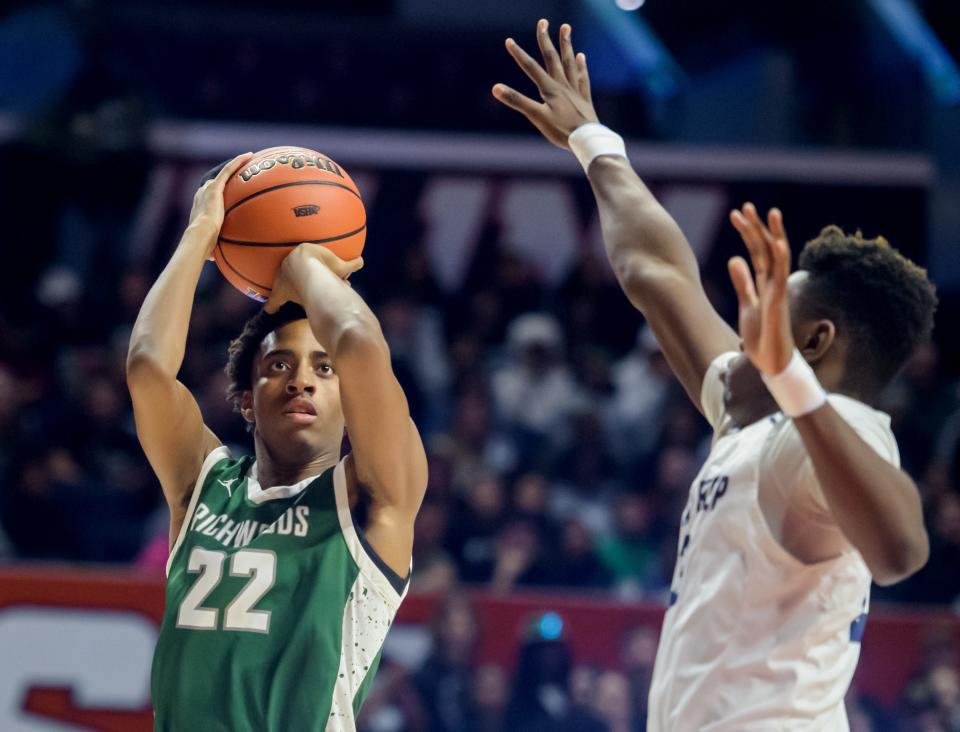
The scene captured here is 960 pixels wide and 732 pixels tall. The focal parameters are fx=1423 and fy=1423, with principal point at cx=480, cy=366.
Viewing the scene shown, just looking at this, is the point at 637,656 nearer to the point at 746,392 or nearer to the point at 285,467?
the point at 285,467

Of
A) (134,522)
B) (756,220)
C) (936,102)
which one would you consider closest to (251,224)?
(756,220)

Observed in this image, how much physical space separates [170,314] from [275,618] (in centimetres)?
76

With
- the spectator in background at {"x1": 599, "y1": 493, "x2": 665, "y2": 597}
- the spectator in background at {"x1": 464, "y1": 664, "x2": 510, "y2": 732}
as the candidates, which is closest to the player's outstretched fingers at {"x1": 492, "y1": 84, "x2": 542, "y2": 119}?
the spectator in background at {"x1": 464, "y1": 664, "x2": 510, "y2": 732}

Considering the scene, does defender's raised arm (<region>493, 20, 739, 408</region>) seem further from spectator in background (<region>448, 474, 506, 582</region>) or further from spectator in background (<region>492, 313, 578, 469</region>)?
spectator in background (<region>492, 313, 578, 469</region>)

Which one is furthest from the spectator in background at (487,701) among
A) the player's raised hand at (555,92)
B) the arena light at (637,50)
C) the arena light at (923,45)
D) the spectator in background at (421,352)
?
the arena light at (637,50)

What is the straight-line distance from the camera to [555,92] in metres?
3.67

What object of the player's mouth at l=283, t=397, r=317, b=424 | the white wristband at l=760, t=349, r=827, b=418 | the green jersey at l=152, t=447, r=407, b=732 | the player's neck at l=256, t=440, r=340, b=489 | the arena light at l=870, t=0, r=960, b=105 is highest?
the arena light at l=870, t=0, r=960, b=105

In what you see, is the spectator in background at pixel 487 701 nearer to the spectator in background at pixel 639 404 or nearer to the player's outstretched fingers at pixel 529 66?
the spectator in background at pixel 639 404

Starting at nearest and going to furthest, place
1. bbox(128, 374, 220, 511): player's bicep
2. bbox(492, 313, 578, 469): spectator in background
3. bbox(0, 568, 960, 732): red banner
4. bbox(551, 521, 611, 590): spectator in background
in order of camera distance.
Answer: bbox(128, 374, 220, 511): player's bicep < bbox(0, 568, 960, 732): red banner < bbox(551, 521, 611, 590): spectator in background < bbox(492, 313, 578, 469): spectator in background

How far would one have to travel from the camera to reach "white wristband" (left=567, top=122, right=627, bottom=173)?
3.52m

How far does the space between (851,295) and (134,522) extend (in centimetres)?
572

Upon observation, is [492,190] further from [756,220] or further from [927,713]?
[756,220]

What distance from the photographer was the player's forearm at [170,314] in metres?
3.23

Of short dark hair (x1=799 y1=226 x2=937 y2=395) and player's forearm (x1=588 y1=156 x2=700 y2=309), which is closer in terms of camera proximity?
short dark hair (x1=799 y1=226 x2=937 y2=395)
